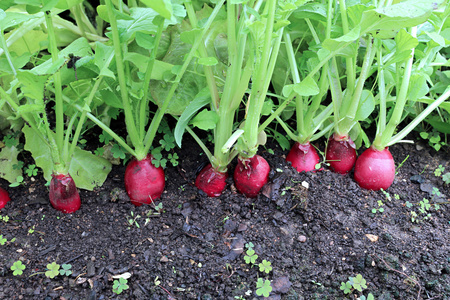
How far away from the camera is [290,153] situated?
1453 millimetres

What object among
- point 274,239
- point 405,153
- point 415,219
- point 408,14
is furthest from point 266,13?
point 405,153

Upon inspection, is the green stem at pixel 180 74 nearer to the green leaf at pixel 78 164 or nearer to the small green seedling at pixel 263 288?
the green leaf at pixel 78 164

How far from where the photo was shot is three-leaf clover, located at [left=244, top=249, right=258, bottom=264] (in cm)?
114

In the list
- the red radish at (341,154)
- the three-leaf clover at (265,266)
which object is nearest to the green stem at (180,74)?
the three-leaf clover at (265,266)

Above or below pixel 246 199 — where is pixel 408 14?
above

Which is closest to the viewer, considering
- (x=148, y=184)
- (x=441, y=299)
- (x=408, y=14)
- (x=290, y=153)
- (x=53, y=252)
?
(x=408, y=14)

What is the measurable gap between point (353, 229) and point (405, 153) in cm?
59

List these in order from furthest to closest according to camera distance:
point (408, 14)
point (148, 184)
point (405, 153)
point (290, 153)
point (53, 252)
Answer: point (405, 153), point (290, 153), point (148, 184), point (53, 252), point (408, 14)

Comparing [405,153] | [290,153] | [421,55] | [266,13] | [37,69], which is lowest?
[405,153]

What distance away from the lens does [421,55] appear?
4.39 ft

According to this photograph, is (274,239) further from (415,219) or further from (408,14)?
(408,14)

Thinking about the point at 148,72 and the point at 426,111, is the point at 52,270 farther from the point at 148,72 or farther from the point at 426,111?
the point at 426,111

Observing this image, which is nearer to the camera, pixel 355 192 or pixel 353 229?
pixel 353 229

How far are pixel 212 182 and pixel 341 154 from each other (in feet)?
1.71
